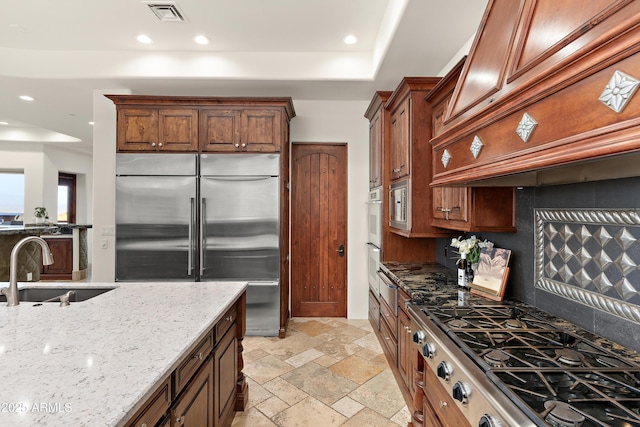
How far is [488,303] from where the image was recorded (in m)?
1.83

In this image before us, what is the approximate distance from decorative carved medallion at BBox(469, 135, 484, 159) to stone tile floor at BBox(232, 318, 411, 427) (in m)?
1.87

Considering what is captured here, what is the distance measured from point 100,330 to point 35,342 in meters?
0.21

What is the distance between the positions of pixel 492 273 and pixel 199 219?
9.58 feet

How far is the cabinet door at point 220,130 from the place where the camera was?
3482 mm

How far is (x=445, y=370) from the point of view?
1.23m

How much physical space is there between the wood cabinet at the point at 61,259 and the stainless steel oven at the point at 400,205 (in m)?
6.40

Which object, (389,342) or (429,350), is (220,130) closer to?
(389,342)

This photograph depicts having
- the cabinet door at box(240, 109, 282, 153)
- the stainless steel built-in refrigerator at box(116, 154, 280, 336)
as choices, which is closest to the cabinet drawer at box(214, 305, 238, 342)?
the stainless steel built-in refrigerator at box(116, 154, 280, 336)

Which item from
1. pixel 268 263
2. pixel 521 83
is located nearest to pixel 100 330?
pixel 521 83

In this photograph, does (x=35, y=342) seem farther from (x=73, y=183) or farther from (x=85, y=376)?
(x=73, y=183)

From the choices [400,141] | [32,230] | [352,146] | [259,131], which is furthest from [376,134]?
[32,230]

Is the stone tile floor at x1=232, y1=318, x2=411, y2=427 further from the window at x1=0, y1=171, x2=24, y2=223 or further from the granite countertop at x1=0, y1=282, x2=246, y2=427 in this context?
the window at x1=0, y1=171, x2=24, y2=223

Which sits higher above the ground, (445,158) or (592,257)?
(445,158)

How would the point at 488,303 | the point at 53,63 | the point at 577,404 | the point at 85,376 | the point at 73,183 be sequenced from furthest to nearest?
the point at 73,183 → the point at 53,63 → the point at 488,303 → the point at 85,376 → the point at 577,404
